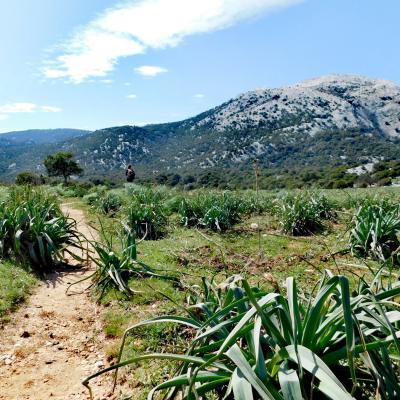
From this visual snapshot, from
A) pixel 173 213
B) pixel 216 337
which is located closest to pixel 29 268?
pixel 216 337

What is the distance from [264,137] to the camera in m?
110

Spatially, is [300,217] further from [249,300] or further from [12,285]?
[249,300]

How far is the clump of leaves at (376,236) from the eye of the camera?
25.2ft

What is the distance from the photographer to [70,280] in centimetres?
630

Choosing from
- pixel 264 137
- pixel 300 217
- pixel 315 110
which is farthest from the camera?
pixel 315 110

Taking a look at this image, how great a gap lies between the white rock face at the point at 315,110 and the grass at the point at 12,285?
112685mm

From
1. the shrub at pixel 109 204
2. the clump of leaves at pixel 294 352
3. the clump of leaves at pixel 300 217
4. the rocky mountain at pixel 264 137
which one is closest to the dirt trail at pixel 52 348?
the clump of leaves at pixel 294 352

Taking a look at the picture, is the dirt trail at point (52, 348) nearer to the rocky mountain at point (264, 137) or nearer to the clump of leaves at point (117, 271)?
the clump of leaves at point (117, 271)

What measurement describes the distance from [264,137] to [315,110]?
27.7 meters

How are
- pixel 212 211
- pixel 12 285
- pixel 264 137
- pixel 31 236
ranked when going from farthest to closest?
pixel 264 137 < pixel 212 211 < pixel 31 236 < pixel 12 285

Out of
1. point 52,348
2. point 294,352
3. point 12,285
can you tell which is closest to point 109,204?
point 12,285

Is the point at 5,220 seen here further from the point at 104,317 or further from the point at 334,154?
the point at 334,154

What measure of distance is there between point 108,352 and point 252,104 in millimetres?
138594

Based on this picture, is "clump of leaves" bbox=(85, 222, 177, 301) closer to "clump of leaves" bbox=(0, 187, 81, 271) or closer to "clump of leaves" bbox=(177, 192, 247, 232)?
"clump of leaves" bbox=(0, 187, 81, 271)
